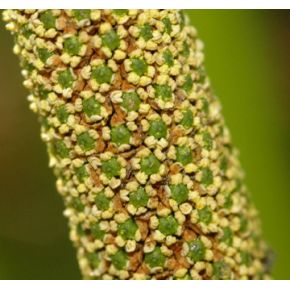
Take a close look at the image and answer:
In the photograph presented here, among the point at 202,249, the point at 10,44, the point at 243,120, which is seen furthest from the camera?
the point at 10,44

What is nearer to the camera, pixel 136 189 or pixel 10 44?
pixel 136 189

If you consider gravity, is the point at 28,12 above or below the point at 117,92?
above

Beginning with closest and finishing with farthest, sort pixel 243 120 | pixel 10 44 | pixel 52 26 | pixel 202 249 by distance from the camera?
pixel 52 26 → pixel 202 249 → pixel 243 120 → pixel 10 44

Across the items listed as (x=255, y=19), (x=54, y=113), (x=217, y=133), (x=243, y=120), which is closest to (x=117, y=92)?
(x=54, y=113)

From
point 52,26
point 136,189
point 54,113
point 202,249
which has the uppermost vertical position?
point 52,26

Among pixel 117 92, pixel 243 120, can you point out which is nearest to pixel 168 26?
pixel 117 92

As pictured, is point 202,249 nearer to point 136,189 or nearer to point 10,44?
point 136,189
